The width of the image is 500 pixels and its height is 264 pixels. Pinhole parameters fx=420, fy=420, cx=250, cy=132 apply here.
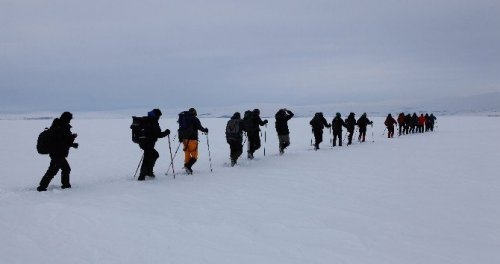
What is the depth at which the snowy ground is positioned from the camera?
511cm

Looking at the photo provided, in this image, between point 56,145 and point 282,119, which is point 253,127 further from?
point 56,145

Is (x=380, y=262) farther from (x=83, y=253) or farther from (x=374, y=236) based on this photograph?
(x=83, y=253)

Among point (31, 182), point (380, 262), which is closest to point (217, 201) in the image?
point (380, 262)

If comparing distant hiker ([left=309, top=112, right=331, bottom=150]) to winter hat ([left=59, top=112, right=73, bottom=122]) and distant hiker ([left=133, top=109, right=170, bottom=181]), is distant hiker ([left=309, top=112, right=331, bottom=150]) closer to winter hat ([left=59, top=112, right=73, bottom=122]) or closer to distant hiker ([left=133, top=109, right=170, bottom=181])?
distant hiker ([left=133, top=109, right=170, bottom=181])

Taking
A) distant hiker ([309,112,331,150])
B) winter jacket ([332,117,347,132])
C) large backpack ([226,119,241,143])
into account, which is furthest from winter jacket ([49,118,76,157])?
winter jacket ([332,117,347,132])

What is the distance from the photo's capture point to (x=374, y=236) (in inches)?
232

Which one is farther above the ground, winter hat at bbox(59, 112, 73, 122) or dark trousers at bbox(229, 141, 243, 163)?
winter hat at bbox(59, 112, 73, 122)

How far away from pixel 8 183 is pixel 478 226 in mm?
10079

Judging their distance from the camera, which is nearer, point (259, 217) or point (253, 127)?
point (259, 217)

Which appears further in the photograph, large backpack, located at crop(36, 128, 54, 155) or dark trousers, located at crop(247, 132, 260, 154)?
dark trousers, located at crop(247, 132, 260, 154)

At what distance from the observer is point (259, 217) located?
21.9 feet

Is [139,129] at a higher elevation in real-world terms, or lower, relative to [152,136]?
higher

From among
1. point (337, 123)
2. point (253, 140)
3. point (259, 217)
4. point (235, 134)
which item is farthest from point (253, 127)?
point (259, 217)

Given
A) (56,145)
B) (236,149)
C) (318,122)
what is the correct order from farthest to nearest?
(318,122) < (236,149) < (56,145)
